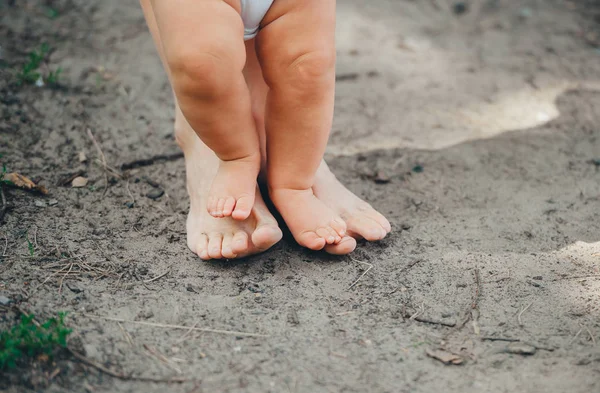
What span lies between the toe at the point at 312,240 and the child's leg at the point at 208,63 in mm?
330

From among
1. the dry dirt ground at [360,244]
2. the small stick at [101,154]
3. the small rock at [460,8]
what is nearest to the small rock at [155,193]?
the dry dirt ground at [360,244]

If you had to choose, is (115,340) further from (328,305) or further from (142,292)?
(328,305)

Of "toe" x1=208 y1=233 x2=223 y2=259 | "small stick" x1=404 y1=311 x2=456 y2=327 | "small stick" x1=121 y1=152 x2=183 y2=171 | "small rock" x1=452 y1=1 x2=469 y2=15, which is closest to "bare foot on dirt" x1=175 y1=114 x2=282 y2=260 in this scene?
"toe" x1=208 y1=233 x2=223 y2=259

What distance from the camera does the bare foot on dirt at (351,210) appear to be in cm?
178

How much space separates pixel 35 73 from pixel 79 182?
73 centimetres

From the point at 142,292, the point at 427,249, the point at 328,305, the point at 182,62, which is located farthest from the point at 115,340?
the point at 427,249

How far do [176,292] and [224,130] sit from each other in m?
0.44

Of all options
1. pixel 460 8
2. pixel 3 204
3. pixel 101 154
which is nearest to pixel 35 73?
pixel 101 154

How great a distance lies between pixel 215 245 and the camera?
1.69 metres

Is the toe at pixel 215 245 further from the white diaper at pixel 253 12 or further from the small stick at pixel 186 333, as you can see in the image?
the white diaper at pixel 253 12

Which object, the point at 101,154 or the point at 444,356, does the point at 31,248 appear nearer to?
the point at 101,154

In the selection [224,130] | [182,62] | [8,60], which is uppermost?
[182,62]

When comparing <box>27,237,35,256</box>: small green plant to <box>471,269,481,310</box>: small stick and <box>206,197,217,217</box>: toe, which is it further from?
<box>471,269,481,310</box>: small stick

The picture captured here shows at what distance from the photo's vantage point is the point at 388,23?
10.4 ft
